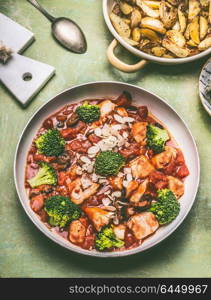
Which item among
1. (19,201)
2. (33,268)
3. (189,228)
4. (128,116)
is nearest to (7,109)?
(19,201)

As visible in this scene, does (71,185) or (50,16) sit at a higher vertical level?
(50,16)

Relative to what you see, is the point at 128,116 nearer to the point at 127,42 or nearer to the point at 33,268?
the point at 127,42

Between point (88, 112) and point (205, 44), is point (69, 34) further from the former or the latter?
point (205, 44)

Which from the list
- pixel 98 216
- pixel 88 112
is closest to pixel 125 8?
pixel 88 112

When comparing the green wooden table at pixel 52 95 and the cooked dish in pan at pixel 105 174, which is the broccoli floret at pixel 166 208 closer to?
the cooked dish in pan at pixel 105 174

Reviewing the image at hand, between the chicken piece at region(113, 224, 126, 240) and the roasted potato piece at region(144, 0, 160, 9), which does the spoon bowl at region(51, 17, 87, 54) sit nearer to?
the roasted potato piece at region(144, 0, 160, 9)

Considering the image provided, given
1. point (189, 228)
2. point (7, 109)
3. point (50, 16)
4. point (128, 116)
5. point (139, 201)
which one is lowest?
point (189, 228)

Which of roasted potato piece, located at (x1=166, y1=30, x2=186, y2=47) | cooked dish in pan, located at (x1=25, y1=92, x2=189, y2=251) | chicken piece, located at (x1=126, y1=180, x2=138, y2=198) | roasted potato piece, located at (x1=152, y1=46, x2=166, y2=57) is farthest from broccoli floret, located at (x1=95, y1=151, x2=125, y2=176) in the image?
roasted potato piece, located at (x1=166, y1=30, x2=186, y2=47)
